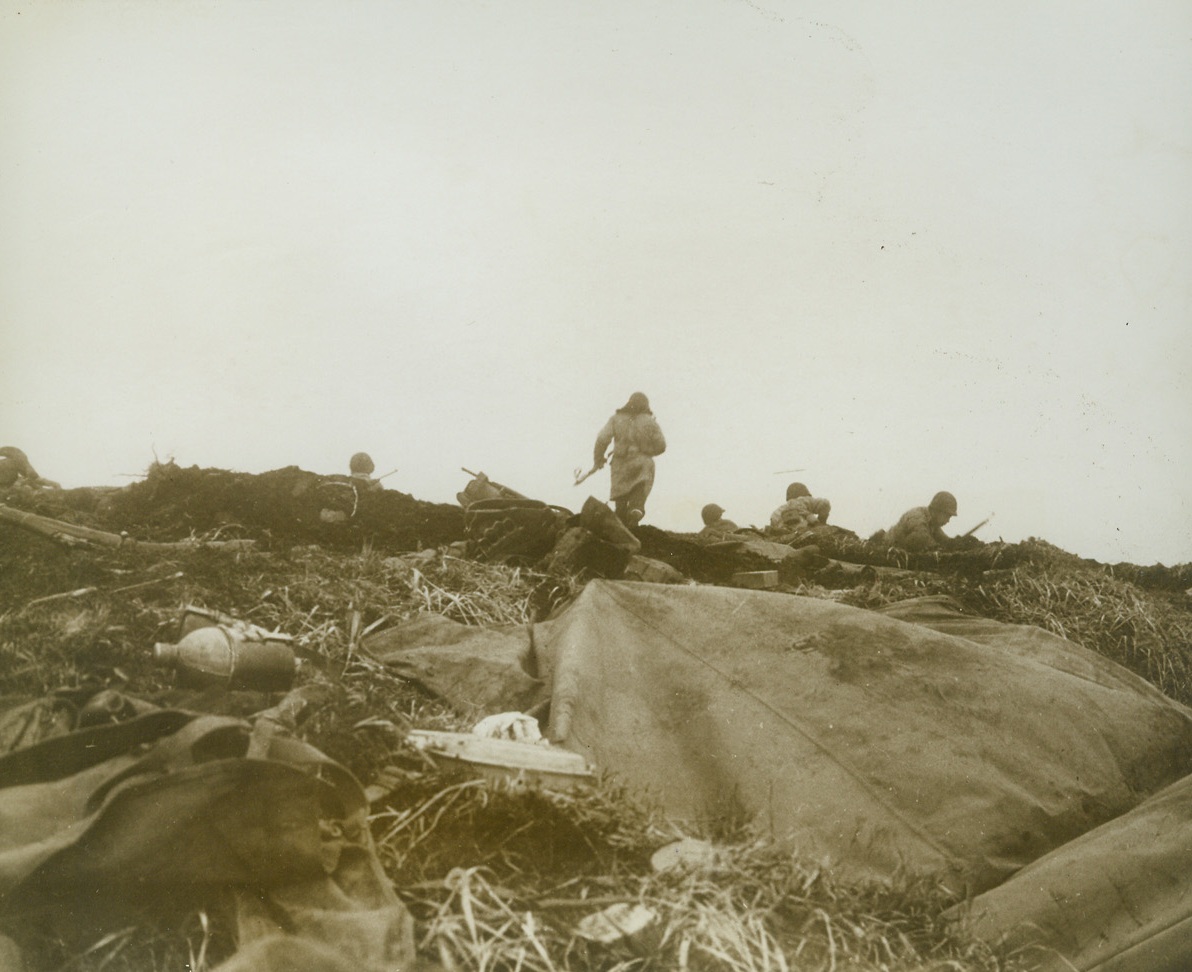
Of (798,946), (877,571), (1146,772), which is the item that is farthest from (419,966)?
(877,571)

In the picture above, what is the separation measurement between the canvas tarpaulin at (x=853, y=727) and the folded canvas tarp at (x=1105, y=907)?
23cm

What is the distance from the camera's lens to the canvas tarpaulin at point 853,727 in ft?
11.6

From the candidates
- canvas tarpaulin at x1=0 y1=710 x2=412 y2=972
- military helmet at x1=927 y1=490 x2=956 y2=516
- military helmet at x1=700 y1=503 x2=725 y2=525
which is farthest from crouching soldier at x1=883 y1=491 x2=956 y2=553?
canvas tarpaulin at x1=0 y1=710 x2=412 y2=972

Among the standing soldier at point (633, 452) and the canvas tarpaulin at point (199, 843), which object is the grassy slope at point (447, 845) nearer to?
the canvas tarpaulin at point (199, 843)

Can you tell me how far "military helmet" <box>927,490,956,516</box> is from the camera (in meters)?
9.58

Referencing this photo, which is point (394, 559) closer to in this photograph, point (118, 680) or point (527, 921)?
point (118, 680)

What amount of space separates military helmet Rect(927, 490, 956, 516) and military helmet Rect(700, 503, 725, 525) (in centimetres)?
489

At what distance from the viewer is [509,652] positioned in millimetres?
4195

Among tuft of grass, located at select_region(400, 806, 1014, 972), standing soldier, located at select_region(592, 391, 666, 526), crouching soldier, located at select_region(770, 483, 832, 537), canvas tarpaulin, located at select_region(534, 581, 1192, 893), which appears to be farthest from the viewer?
crouching soldier, located at select_region(770, 483, 832, 537)

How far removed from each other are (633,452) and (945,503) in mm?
3468

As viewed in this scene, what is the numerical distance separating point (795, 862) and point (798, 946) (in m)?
0.45

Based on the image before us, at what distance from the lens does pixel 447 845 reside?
8.50ft

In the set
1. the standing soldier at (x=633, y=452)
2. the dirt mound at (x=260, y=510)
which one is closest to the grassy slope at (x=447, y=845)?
the dirt mound at (x=260, y=510)

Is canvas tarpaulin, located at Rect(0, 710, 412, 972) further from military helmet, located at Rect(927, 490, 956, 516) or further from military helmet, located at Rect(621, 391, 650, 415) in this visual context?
military helmet, located at Rect(927, 490, 956, 516)
